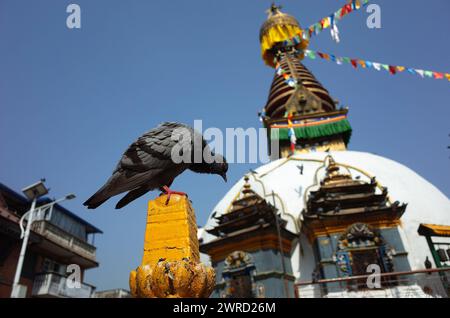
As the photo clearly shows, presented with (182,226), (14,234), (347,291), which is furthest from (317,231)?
(14,234)

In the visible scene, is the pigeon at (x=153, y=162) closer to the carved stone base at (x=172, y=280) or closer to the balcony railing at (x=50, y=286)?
the carved stone base at (x=172, y=280)

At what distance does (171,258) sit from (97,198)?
107 centimetres

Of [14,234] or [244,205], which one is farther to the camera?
[14,234]

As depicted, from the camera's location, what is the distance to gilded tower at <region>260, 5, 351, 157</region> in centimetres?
1944

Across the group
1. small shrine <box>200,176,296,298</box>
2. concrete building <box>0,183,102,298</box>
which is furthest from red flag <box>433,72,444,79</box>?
concrete building <box>0,183,102,298</box>

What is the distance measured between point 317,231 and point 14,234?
15384 millimetres

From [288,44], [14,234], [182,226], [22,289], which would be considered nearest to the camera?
[182,226]

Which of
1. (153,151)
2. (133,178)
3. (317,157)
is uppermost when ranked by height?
(317,157)

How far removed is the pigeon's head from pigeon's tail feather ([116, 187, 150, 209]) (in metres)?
0.92

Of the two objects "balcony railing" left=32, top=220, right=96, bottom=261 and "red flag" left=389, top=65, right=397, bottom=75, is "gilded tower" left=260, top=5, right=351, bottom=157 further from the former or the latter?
"balcony railing" left=32, top=220, right=96, bottom=261

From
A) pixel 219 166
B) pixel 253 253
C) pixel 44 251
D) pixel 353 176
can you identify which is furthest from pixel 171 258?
pixel 44 251

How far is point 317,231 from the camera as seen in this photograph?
1133 centimetres

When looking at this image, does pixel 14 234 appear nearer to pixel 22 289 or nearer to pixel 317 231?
pixel 22 289
